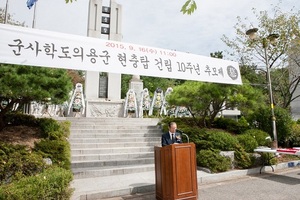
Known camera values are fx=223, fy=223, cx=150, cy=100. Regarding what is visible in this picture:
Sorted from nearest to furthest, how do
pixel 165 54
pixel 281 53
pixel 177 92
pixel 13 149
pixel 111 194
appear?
1. pixel 111 194
2. pixel 13 149
3. pixel 165 54
4. pixel 177 92
5. pixel 281 53

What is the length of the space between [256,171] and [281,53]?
8.57 meters

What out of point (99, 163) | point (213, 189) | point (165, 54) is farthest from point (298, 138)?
point (99, 163)

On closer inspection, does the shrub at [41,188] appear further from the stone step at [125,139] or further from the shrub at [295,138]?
the shrub at [295,138]

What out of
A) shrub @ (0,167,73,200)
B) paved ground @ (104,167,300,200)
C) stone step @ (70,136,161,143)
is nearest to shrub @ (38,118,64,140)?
stone step @ (70,136,161,143)

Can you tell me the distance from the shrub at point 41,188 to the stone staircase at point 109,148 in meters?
2.12

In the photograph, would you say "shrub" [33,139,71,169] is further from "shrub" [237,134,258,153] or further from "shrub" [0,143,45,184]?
"shrub" [237,134,258,153]

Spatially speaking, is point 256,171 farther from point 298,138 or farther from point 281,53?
point 281,53

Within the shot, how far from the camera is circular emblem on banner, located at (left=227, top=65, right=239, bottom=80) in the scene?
7293mm

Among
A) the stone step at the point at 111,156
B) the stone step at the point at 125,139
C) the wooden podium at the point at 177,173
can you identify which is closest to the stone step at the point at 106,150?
the stone step at the point at 111,156

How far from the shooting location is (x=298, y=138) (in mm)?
10180

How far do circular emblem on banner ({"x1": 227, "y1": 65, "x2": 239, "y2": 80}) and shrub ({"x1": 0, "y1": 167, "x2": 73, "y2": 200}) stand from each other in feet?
18.7

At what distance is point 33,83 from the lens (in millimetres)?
5121

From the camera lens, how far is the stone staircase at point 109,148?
6.33 m

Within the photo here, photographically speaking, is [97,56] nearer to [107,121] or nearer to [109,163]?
[109,163]
